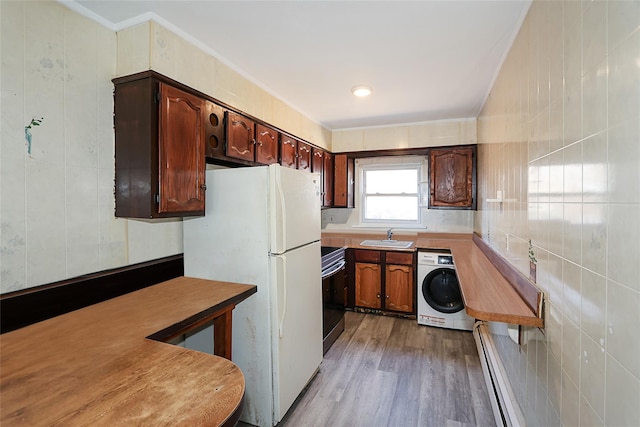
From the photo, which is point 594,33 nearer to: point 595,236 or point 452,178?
point 595,236

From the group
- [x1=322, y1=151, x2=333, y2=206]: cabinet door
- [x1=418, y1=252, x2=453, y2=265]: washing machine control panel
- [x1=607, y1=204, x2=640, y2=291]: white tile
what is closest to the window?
[x1=322, y1=151, x2=333, y2=206]: cabinet door

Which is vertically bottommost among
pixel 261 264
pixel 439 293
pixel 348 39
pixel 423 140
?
pixel 439 293

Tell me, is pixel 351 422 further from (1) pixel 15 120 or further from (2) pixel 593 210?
(1) pixel 15 120

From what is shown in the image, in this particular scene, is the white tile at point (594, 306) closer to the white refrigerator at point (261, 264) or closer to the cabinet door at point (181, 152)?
the white refrigerator at point (261, 264)

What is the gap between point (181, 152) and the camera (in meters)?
1.80

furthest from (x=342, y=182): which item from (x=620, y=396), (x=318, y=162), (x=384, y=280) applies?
(x=620, y=396)

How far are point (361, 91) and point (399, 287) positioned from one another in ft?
7.36

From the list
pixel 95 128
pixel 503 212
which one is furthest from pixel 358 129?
pixel 95 128

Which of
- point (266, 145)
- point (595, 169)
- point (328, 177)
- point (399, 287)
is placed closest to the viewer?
point (595, 169)

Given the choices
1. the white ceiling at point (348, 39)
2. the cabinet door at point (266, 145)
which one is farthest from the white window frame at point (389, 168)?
Result: the cabinet door at point (266, 145)

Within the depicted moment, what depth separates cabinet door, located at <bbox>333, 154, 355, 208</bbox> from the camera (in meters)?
4.24

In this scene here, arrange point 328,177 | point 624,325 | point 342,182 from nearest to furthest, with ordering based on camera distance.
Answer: point 624,325 → point 328,177 → point 342,182

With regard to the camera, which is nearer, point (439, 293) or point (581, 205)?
point (581, 205)

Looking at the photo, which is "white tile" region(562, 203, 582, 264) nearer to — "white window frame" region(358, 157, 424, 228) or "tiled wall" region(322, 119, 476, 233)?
"tiled wall" region(322, 119, 476, 233)
